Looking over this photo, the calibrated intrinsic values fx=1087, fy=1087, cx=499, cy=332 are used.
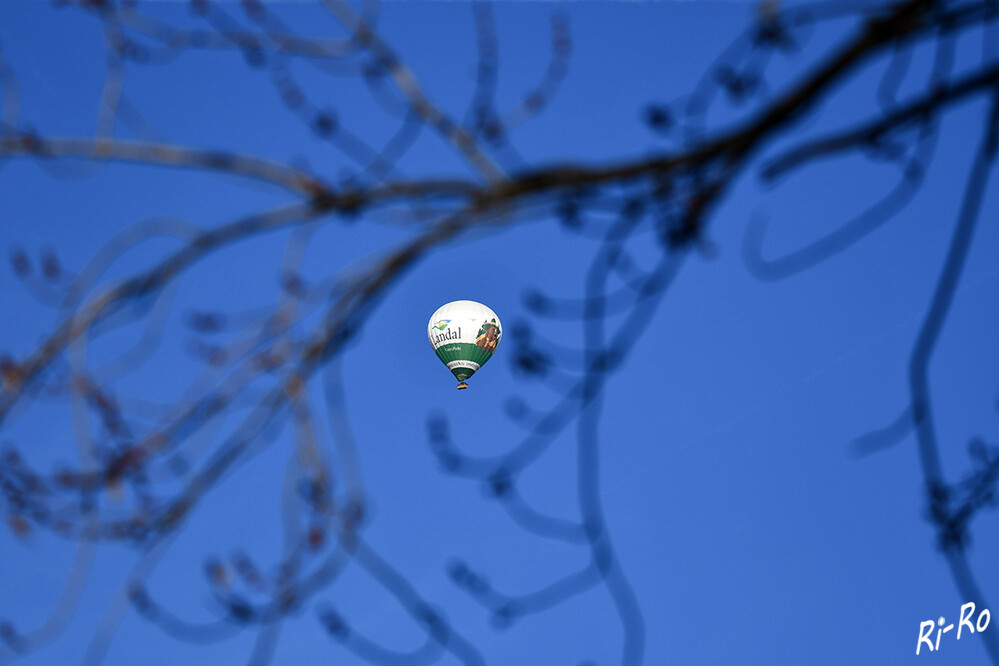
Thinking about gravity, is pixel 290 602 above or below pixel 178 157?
below

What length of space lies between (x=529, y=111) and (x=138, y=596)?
178 centimetres

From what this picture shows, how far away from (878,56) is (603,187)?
0.68 meters

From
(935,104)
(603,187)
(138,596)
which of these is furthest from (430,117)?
(138,596)

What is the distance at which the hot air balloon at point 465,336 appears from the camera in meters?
31.2

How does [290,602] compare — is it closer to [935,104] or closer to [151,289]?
[151,289]

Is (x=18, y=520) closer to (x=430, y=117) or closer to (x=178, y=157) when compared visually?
(x=178, y=157)

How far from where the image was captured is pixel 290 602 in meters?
2.88

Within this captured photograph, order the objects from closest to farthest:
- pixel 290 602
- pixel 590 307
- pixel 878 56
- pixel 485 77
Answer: pixel 878 56 → pixel 590 307 → pixel 290 602 → pixel 485 77

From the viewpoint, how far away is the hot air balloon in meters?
31.2

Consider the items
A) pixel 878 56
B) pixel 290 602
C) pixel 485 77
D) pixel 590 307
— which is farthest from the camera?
pixel 485 77

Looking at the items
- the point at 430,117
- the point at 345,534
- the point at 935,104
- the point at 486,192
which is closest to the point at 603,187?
the point at 486,192

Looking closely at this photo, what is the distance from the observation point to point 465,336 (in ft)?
102

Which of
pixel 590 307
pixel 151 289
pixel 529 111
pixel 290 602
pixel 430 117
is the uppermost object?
pixel 529 111

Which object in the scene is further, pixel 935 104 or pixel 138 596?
pixel 138 596
